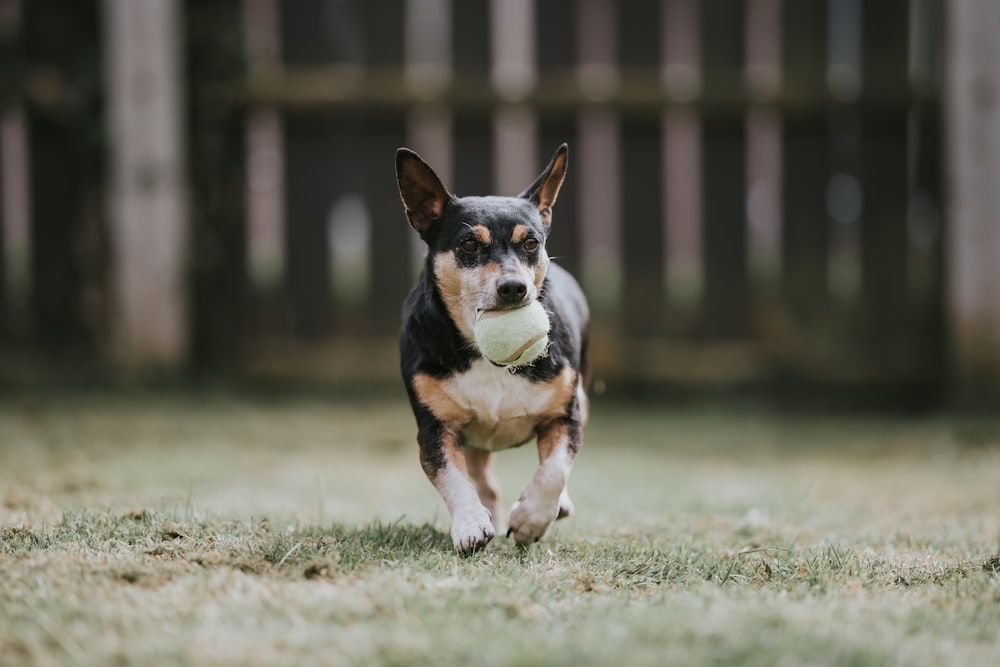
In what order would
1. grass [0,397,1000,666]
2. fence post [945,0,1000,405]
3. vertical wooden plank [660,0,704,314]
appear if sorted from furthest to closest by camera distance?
1. vertical wooden plank [660,0,704,314]
2. fence post [945,0,1000,405]
3. grass [0,397,1000,666]

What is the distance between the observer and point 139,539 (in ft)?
8.41

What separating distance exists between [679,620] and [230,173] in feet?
17.5

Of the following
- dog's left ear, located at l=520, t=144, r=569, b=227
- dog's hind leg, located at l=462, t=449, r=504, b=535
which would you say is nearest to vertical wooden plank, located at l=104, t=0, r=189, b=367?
dog's hind leg, located at l=462, t=449, r=504, b=535

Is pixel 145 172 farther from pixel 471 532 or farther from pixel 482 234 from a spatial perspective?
pixel 471 532

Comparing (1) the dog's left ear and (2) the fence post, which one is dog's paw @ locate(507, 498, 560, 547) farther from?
(2) the fence post

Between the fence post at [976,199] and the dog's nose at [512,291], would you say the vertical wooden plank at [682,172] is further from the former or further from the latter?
the dog's nose at [512,291]

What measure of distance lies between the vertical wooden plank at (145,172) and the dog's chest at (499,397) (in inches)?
153

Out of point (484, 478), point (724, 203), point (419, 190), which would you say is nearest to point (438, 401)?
point (484, 478)

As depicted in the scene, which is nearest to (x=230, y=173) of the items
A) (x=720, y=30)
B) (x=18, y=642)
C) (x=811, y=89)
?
(x=720, y=30)

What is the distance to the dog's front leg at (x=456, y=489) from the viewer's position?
265cm

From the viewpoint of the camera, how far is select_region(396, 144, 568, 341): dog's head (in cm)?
289

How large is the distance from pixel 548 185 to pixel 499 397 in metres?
0.82

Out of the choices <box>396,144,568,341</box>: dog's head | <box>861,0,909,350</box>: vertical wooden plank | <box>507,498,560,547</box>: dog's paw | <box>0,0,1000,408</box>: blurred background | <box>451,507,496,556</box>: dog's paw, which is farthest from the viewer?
<box>861,0,909,350</box>: vertical wooden plank

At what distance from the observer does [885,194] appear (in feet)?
21.8
